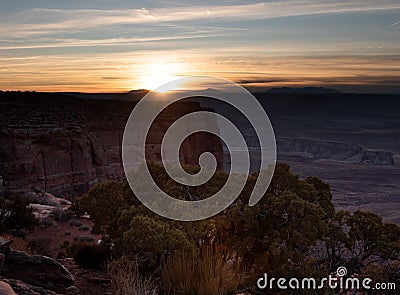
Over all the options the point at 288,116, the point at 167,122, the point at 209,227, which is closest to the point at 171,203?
the point at 209,227

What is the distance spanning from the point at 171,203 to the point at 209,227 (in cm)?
76

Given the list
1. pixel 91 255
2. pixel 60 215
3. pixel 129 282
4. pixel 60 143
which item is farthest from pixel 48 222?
pixel 60 143

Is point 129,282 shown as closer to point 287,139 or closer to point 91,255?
point 91,255

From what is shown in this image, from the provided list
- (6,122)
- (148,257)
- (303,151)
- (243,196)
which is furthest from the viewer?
(303,151)

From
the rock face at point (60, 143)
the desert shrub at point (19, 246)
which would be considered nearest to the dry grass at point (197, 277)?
the desert shrub at point (19, 246)

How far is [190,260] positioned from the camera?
7152 mm

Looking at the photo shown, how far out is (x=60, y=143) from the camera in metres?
37.9

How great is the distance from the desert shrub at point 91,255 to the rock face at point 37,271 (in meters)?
1.64

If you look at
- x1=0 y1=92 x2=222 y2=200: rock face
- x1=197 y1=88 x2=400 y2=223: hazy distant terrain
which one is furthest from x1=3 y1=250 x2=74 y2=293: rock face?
x1=197 y1=88 x2=400 y2=223: hazy distant terrain

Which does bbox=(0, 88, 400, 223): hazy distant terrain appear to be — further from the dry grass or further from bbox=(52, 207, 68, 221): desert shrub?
the dry grass

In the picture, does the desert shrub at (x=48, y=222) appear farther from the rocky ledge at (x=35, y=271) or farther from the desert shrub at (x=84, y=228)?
the rocky ledge at (x=35, y=271)

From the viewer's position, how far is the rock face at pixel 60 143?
115ft

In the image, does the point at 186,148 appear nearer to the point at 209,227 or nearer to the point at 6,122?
the point at 6,122

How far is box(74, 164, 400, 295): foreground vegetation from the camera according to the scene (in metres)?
6.90
